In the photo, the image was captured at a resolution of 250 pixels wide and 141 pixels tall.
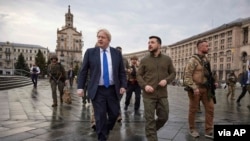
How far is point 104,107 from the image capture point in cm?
431

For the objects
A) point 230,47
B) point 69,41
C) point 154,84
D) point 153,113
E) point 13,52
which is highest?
point 69,41

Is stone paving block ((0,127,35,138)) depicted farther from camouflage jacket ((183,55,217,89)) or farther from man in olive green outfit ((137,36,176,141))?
camouflage jacket ((183,55,217,89))

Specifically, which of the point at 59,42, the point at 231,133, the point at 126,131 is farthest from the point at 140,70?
the point at 59,42

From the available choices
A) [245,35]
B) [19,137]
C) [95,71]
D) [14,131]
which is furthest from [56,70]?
[245,35]

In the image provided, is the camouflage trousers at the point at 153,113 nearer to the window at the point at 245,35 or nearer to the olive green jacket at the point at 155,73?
the olive green jacket at the point at 155,73

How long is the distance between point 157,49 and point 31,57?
146585 mm

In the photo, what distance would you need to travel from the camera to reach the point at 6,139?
4.97 m

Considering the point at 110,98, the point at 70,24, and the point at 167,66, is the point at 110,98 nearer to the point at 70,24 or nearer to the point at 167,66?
the point at 167,66

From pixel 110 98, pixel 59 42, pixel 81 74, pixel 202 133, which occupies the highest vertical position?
pixel 59 42

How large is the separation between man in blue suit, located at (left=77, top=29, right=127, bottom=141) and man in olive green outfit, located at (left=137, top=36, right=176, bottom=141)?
0.50 m

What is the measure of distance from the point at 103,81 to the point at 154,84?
975 millimetres

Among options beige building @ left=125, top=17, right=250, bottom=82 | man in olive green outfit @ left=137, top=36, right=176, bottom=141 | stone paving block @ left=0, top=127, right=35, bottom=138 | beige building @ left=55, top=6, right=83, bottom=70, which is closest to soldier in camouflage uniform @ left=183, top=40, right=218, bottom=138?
man in olive green outfit @ left=137, top=36, right=176, bottom=141

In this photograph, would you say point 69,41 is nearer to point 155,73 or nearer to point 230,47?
point 230,47

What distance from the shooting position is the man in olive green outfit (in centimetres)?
461
